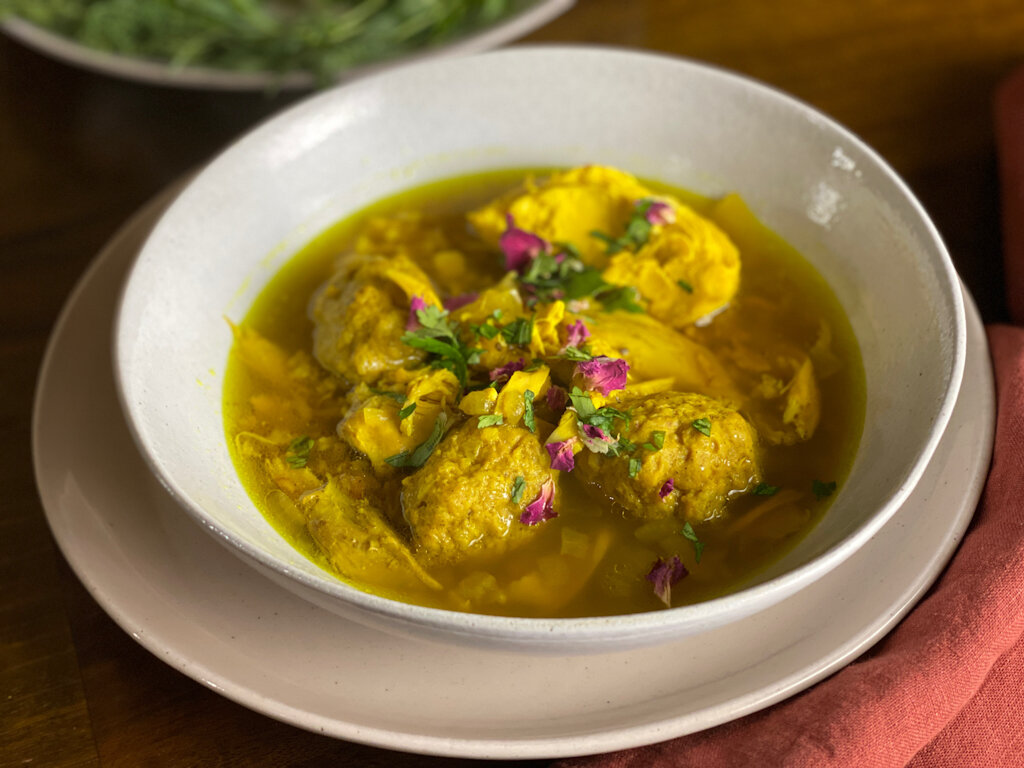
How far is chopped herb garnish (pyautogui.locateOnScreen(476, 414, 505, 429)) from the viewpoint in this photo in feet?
6.36

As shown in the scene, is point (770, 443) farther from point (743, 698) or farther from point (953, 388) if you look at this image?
point (743, 698)

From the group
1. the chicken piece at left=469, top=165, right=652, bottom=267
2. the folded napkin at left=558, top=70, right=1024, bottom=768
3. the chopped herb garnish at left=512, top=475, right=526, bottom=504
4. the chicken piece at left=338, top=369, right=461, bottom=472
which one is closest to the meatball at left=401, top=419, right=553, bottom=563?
the chopped herb garnish at left=512, top=475, right=526, bottom=504

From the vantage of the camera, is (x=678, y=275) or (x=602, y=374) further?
(x=678, y=275)

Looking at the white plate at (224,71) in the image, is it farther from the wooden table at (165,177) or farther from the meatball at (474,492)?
the meatball at (474,492)

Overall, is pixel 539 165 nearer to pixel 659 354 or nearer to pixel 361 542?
pixel 659 354

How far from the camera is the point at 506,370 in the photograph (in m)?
2.10

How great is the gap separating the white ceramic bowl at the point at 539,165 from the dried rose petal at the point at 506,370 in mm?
556

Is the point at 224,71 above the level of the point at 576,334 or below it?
above

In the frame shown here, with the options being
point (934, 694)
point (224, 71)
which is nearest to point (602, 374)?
point (934, 694)

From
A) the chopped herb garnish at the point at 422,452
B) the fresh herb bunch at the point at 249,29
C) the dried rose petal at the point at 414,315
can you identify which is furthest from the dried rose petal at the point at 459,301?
the fresh herb bunch at the point at 249,29

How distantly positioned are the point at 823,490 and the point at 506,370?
71 cm

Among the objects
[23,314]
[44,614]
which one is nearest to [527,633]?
[44,614]

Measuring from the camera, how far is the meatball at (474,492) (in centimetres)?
187

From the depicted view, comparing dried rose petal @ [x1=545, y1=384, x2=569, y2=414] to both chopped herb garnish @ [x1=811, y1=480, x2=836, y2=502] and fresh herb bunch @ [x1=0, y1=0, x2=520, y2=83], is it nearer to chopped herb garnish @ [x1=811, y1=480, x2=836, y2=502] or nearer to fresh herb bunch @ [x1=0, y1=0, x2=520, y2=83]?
chopped herb garnish @ [x1=811, y1=480, x2=836, y2=502]
